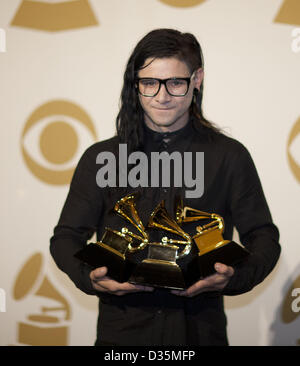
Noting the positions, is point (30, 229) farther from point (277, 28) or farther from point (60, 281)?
point (277, 28)

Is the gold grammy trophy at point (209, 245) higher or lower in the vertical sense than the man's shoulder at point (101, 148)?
lower

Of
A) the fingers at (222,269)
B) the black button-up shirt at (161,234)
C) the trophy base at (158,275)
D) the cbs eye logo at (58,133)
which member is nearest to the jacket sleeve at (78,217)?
the black button-up shirt at (161,234)

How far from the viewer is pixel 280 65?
2861mm

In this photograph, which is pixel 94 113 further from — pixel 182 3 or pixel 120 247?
pixel 120 247

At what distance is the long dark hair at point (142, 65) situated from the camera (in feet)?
5.95

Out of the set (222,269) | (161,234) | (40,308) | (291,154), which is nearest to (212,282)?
(222,269)

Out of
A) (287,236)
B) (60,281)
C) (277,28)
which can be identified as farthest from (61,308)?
(277,28)

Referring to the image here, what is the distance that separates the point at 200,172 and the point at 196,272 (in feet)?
1.42

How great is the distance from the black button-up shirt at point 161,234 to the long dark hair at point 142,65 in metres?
0.05

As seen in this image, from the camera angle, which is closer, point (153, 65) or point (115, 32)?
point (153, 65)

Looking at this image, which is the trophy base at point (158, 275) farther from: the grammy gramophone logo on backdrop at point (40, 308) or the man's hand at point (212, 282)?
the grammy gramophone logo on backdrop at point (40, 308)

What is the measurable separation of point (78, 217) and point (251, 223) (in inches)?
25.2

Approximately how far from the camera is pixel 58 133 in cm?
298
